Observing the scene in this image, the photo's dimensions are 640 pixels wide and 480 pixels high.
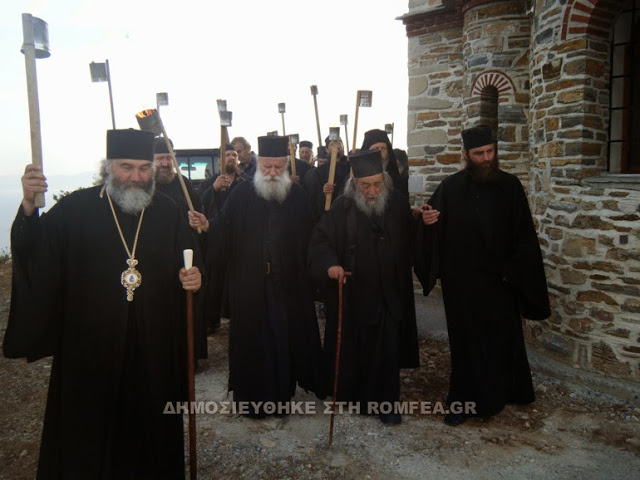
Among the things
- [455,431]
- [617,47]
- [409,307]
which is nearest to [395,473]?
[455,431]

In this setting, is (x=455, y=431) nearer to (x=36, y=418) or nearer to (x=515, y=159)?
(x=36, y=418)

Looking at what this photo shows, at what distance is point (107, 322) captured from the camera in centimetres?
299

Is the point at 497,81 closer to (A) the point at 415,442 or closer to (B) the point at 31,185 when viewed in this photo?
(A) the point at 415,442

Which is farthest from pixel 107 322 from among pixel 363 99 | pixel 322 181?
pixel 322 181

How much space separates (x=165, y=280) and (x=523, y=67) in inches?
236

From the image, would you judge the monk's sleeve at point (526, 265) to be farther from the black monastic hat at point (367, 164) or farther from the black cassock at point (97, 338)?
the black cassock at point (97, 338)

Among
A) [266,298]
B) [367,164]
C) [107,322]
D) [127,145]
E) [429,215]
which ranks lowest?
[266,298]

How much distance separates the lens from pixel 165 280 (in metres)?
3.19

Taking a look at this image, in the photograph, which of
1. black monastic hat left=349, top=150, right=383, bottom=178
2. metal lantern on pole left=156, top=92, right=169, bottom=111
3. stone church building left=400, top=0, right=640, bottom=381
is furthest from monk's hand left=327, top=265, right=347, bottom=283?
stone church building left=400, top=0, right=640, bottom=381

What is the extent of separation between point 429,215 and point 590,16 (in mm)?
2597

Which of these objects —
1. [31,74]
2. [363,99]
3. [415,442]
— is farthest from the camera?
[363,99]

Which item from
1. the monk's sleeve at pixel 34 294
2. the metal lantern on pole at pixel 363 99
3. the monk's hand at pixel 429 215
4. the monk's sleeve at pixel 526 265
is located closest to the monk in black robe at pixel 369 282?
the monk's hand at pixel 429 215

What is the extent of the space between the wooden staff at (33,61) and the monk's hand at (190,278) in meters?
0.97

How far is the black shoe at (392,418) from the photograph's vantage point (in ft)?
14.3
